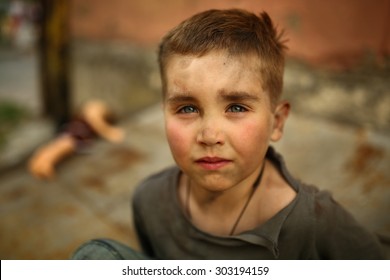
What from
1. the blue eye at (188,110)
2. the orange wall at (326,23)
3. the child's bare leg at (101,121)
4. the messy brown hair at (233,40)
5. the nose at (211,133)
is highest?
the orange wall at (326,23)

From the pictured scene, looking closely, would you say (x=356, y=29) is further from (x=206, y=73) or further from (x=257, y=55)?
(x=206, y=73)

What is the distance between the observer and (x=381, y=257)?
1.05 m

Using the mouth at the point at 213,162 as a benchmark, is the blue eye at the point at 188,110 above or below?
above

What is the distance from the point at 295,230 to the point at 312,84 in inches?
49.8

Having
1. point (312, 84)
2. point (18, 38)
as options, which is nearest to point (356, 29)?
point (312, 84)

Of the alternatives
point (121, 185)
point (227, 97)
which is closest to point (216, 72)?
point (227, 97)

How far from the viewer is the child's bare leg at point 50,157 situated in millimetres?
2383

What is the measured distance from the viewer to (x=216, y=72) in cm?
85

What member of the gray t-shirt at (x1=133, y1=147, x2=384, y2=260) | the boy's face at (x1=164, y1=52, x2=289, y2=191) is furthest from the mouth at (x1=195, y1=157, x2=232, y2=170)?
the gray t-shirt at (x1=133, y1=147, x2=384, y2=260)

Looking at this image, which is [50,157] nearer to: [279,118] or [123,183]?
[123,183]

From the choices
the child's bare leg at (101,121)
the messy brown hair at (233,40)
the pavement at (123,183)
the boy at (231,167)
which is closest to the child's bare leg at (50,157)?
the pavement at (123,183)

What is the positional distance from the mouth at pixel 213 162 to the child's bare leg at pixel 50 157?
1.65m

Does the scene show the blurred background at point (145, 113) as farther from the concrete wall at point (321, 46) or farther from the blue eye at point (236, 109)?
the blue eye at point (236, 109)

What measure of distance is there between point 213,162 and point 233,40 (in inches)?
10.4
